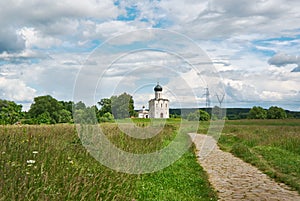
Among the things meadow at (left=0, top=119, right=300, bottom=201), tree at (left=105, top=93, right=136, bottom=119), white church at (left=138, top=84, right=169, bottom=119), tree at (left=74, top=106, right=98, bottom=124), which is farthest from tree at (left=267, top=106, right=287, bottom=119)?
tree at (left=74, top=106, right=98, bottom=124)

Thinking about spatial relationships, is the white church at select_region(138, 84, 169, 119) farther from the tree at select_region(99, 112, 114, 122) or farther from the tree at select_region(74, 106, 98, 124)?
the tree at select_region(74, 106, 98, 124)

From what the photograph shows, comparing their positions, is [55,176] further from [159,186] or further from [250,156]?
[250,156]

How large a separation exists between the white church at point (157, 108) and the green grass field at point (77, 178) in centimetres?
192

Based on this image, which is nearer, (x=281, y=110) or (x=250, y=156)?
(x=250, y=156)

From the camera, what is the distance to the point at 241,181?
38.3 feet

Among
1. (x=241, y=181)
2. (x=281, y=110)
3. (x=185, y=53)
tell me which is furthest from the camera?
(x=281, y=110)

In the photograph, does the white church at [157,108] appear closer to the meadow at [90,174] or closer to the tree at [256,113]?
the meadow at [90,174]

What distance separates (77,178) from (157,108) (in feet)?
30.4

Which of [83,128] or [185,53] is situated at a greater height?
[185,53]

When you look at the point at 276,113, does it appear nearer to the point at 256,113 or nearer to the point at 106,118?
the point at 256,113

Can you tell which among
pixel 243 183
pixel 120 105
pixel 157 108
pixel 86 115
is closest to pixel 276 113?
pixel 157 108

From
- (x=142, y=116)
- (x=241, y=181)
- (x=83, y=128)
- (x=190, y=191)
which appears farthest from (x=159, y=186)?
(x=142, y=116)

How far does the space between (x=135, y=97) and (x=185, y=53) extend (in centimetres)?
243

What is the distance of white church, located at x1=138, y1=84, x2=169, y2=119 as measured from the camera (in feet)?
47.0
